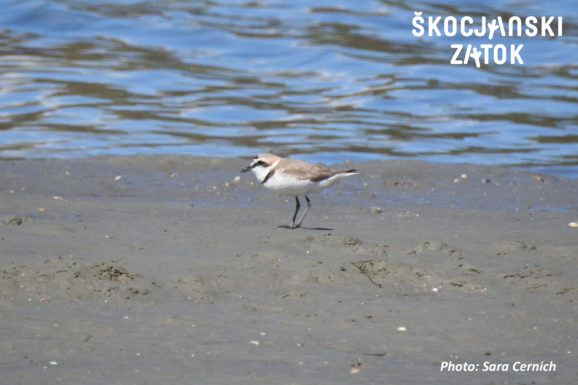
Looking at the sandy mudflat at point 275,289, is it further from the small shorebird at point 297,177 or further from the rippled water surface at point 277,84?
the rippled water surface at point 277,84

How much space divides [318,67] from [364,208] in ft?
35.6

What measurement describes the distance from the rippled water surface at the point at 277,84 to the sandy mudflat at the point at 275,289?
3720 millimetres

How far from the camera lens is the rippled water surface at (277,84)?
14527mm

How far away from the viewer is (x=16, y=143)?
1393 centimetres

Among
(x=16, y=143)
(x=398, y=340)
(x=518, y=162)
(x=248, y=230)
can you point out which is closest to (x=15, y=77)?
(x=16, y=143)

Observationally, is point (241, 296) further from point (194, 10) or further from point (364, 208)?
point (194, 10)

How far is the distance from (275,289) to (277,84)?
41.2ft

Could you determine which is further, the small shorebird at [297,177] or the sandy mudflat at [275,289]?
the small shorebird at [297,177]

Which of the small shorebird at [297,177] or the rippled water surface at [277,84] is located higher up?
the small shorebird at [297,177]

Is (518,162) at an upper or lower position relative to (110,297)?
lower

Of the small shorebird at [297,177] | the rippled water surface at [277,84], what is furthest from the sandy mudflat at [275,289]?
the rippled water surface at [277,84]

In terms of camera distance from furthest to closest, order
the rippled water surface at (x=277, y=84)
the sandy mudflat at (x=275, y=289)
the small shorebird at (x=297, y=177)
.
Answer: the rippled water surface at (x=277, y=84), the small shorebird at (x=297, y=177), the sandy mudflat at (x=275, y=289)

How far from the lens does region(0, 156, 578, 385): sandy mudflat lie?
5402 millimetres

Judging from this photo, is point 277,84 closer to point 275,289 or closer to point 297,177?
point 297,177
